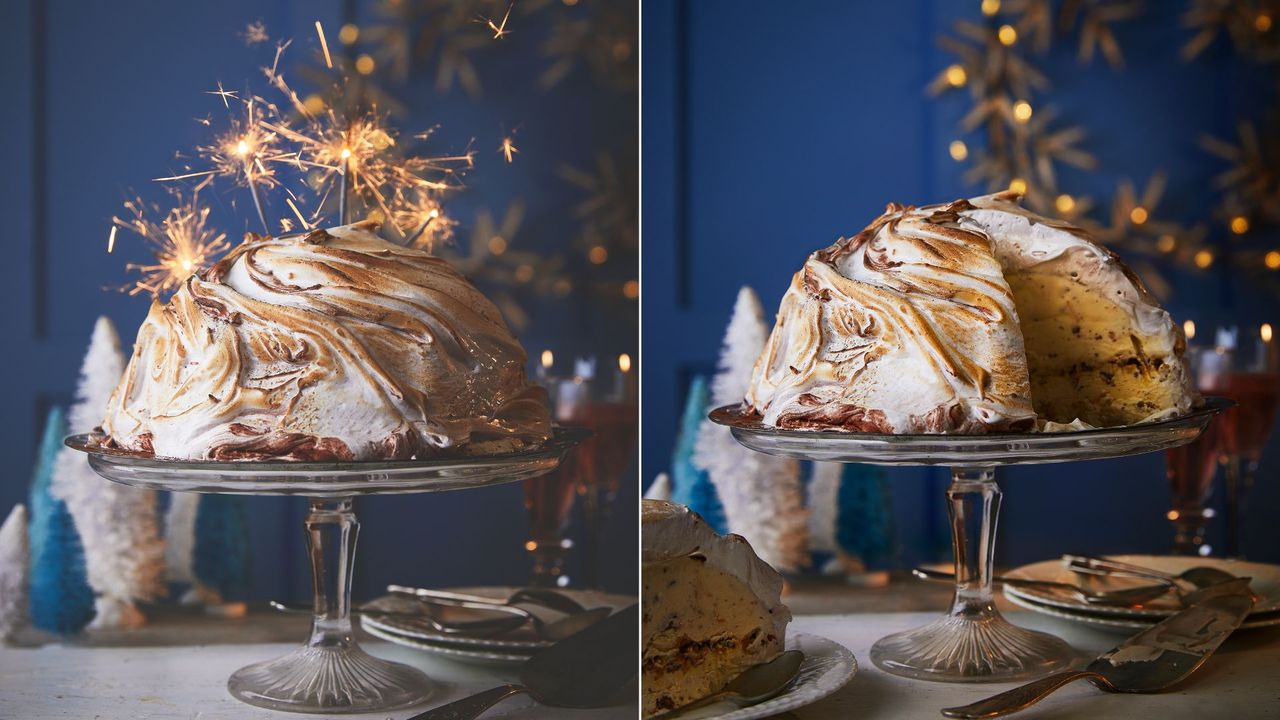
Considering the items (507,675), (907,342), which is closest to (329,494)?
(507,675)

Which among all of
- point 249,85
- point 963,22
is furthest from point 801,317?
point 963,22

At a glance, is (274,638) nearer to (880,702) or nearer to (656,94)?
(880,702)

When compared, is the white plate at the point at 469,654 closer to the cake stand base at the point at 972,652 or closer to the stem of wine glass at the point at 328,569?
the stem of wine glass at the point at 328,569

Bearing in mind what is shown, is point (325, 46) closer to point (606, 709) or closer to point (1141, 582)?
point (606, 709)

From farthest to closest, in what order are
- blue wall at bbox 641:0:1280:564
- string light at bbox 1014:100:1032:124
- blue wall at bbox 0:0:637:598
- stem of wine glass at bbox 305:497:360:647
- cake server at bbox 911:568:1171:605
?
string light at bbox 1014:100:1032:124 < blue wall at bbox 641:0:1280:564 < blue wall at bbox 0:0:637:598 < cake server at bbox 911:568:1171:605 < stem of wine glass at bbox 305:497:360:647

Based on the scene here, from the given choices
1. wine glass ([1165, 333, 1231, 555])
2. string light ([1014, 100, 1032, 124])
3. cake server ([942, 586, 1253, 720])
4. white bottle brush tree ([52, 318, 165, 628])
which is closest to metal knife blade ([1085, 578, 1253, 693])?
cake server ([942, 586, 1253, 720])

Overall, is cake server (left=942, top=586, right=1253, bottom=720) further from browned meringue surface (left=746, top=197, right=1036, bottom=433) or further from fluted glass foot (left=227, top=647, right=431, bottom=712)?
fluted glass foot (left=227, top=647, right=431, bottom=712)
